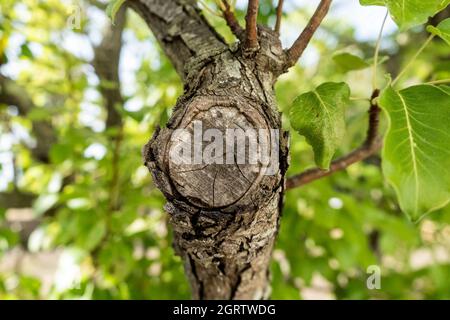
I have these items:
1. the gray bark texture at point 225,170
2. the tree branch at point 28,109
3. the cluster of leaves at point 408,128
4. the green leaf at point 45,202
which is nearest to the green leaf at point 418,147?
the cluster of leaves at point 408,128

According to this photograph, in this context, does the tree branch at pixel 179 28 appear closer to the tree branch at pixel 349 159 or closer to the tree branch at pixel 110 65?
the tree branch at pixel 349 159

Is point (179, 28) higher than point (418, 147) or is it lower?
higher

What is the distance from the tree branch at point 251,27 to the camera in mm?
656

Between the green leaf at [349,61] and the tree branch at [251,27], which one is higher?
the green leaf at [349,61]

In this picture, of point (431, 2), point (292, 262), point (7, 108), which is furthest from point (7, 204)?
point (431, 2)

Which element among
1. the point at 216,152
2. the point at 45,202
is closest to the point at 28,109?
the point at 45,202

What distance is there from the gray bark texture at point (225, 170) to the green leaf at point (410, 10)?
196 millimetres

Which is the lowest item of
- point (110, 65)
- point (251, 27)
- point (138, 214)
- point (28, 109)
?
point (138, 214)

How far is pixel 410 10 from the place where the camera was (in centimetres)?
56

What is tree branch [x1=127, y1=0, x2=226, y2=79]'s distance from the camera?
2.68ft

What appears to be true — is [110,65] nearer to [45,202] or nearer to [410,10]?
[45,202]

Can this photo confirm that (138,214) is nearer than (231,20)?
No

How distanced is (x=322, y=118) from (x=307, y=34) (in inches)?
6.3

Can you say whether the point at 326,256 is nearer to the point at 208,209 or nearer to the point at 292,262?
the point at 292,262
